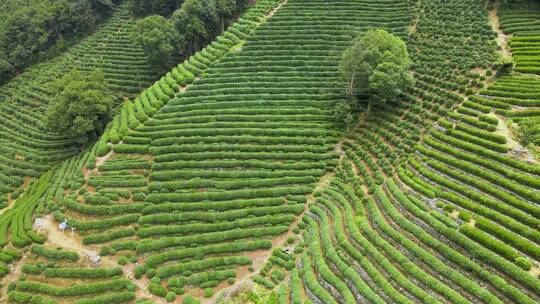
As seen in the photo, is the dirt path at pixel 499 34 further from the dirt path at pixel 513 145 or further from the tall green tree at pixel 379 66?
the dirt path at pixel 513 145

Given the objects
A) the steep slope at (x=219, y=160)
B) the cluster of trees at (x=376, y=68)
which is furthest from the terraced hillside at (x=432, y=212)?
the steep slope at (x=219, y=160)

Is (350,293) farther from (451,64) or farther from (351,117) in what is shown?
(451,64)

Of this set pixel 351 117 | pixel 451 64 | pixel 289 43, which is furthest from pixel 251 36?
pixel 451 64

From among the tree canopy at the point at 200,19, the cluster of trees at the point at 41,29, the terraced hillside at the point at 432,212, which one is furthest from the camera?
the cluster of trees at the point at 41,29

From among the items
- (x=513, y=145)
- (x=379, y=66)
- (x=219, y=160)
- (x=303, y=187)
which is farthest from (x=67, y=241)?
(x=513, y=145)

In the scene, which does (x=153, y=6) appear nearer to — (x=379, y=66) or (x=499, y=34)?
(x=379, y=66)

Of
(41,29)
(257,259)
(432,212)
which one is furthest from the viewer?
(41,29)
